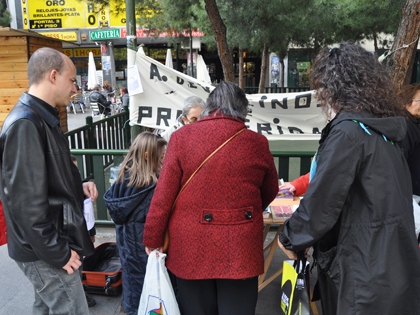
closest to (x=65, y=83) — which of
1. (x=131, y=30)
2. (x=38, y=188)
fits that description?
(x=38, y=188)

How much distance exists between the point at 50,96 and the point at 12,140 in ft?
1.01

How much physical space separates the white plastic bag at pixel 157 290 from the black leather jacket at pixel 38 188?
410 mm

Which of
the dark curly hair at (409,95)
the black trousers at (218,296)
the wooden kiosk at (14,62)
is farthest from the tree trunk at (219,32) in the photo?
the black trousers at (218,296)

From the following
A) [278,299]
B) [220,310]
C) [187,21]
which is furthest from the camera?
[187,21]

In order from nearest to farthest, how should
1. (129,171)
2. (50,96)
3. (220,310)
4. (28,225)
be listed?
(28,225) → (50,96) → (220,310) → (129,171)

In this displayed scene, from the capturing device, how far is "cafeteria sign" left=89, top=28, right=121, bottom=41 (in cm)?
2231

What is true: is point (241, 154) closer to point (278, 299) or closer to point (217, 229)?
point (217, 229)

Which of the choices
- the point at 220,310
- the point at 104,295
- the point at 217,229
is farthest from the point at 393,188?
the point at 104,295

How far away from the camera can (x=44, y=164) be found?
6.08 ft

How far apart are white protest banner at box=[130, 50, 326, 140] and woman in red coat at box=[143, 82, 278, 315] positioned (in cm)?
325

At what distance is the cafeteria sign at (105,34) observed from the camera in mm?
22312

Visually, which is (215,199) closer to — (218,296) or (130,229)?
(218,296)

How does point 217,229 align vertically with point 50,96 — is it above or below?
below

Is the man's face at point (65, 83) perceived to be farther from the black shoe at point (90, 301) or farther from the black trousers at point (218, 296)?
the black shoe at point (90, 301)
